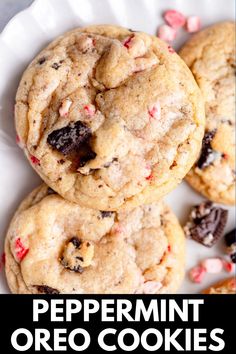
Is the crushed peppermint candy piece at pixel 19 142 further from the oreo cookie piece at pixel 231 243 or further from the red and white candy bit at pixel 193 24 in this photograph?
the oreo cookie piece at pixel 231 243

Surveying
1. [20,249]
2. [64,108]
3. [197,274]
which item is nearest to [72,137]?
[64,108]

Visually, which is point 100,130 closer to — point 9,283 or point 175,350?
point 9,283

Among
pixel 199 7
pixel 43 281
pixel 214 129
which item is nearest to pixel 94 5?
pixel 199 7

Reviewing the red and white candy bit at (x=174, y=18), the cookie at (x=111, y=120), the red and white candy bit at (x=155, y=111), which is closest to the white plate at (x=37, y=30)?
the red and white candy bit at (x=174, y=18)

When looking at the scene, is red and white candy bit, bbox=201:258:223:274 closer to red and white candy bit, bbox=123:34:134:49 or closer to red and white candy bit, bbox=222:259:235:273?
red and white candy bit, bbox=222:259:235:273

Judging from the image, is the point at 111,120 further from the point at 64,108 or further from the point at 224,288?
the point at 224,288

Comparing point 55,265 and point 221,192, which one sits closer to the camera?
point 55,265
